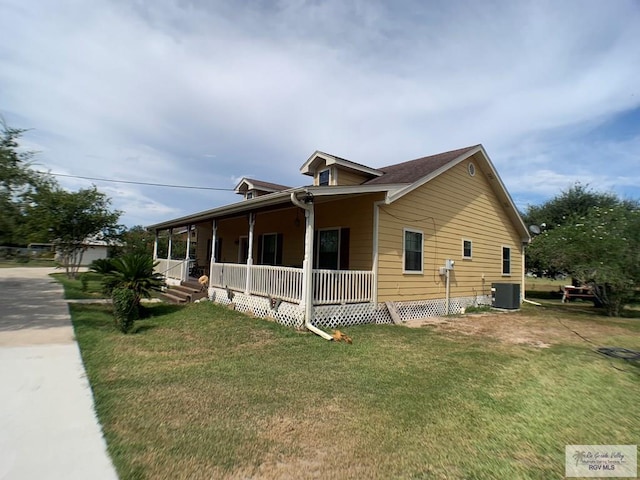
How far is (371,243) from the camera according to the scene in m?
9.45

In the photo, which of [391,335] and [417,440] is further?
[391,335]

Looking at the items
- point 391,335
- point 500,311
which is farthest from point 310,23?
point 500,311

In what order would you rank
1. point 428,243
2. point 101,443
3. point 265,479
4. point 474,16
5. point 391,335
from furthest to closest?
point 428,243 < point 474,16 < point 391,335 < point 101,443 < point 265,479

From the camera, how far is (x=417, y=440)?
321 centimetres

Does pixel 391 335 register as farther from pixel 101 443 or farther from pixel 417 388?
pixel 101 443

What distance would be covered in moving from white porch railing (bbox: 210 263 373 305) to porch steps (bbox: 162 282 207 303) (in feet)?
10.6

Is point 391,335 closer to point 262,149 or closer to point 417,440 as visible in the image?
point 417,440

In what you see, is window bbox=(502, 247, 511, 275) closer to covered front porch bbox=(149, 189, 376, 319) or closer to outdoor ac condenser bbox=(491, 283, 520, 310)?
outdoor ac condenser bbox=(491, 283, 520, 310)

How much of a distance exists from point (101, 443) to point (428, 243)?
9.79 meters

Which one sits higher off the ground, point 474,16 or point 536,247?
point 474,16

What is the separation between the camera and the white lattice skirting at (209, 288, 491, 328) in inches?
322

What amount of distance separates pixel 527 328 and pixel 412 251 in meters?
3.61

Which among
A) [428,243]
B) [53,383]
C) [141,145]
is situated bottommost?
[53,383]

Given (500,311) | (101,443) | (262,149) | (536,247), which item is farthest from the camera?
(262,149)
